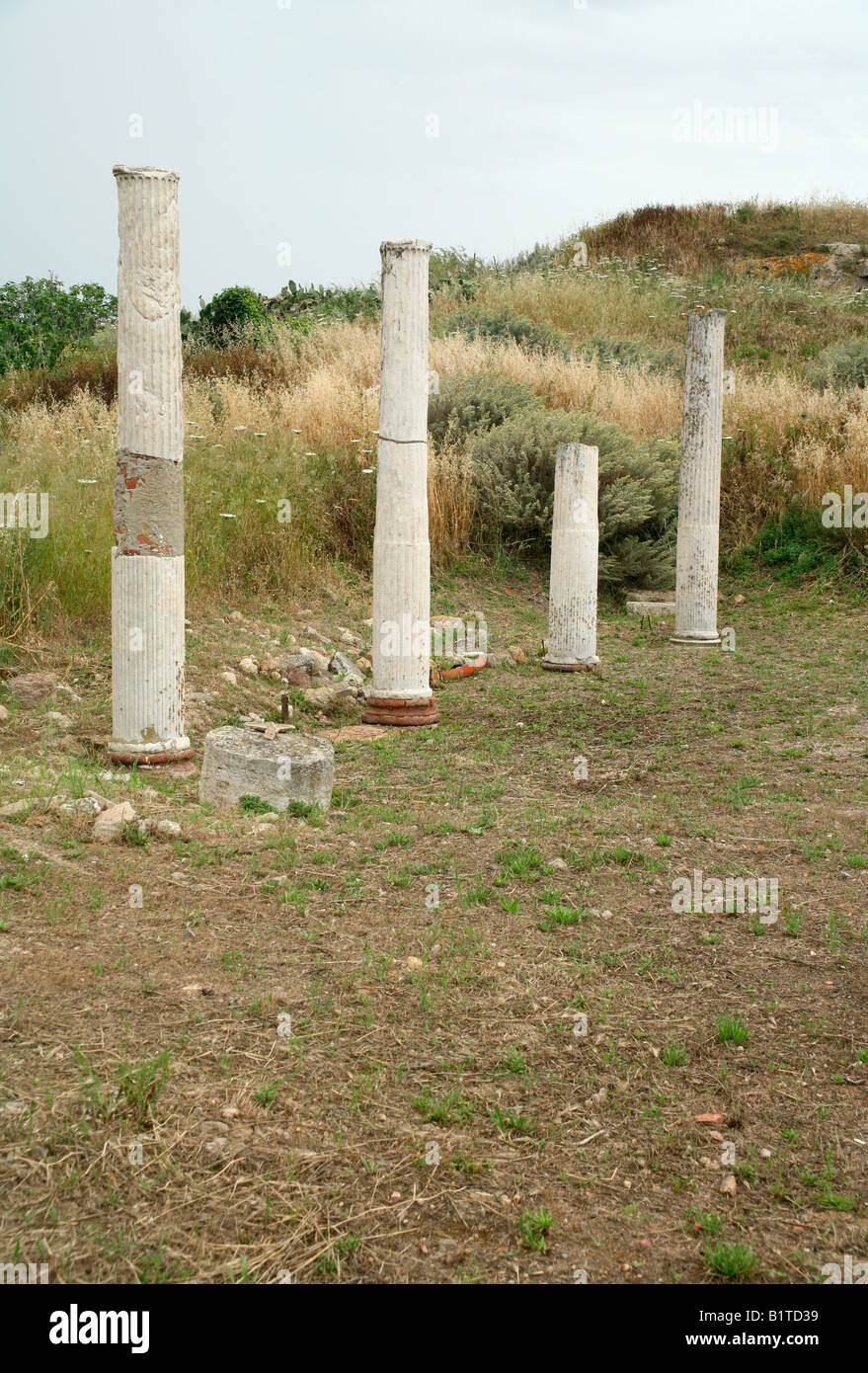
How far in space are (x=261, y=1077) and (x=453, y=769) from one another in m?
3.98

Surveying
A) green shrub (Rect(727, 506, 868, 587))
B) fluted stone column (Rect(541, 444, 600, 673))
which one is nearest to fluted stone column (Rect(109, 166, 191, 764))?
fluted stone column (Rect(541, 444, 600, 673))

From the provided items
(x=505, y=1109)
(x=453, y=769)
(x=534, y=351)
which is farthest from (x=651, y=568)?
(x=505, y=1109)

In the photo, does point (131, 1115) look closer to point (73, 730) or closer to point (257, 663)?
point (73, 730)

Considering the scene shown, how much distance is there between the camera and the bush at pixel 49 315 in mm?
22875

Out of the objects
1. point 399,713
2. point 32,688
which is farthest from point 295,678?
point 32,688

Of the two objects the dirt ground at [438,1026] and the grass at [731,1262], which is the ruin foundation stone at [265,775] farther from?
the grass at [731,1262]

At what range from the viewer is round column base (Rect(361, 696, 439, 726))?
8.60 m

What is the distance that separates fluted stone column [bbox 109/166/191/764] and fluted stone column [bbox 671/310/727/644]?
6.69m

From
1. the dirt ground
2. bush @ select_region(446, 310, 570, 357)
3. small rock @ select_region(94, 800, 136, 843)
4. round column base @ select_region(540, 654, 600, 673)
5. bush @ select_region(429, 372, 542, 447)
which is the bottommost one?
the dirt ground

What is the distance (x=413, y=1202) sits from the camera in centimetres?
294

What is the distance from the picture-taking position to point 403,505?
868cm

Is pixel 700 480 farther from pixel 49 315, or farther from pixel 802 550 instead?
pixel 49 315

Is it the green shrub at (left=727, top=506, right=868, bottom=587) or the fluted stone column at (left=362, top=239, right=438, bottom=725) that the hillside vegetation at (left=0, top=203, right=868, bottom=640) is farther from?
the fluted stone column at (left=362, top=239, right=438, bottom=725)

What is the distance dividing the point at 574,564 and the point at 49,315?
732 inches
